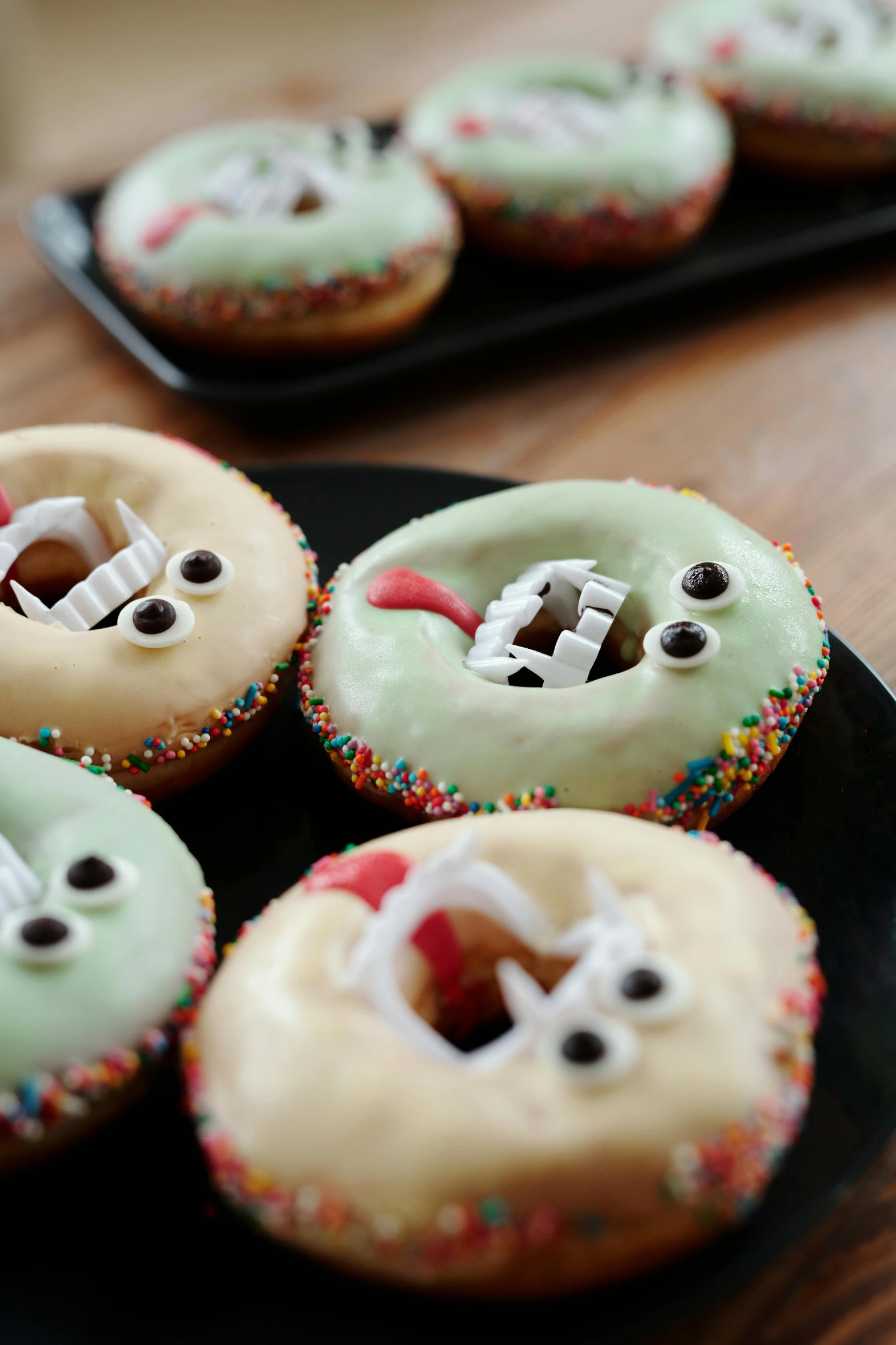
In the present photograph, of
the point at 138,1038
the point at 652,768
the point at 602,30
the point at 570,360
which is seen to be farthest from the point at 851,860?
the point at 602,30

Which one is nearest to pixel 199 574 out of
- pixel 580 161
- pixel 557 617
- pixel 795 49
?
pixel 557 617

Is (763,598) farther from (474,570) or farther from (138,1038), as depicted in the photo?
(138,1038)

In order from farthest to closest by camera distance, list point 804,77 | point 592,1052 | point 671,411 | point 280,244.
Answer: point 804,77
point 671,411
point 280,244
point 592,1052

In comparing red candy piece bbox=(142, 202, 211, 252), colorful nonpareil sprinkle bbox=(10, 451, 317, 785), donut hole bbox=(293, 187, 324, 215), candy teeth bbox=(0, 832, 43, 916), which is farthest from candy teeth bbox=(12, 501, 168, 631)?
donut hole bbox=(293, 187, 324, 215)

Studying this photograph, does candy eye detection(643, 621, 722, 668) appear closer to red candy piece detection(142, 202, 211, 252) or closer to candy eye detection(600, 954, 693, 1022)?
candy eye detection(600, 954, 693, 1022)

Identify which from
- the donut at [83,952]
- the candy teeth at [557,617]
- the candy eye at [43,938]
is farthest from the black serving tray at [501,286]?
the candy eye at [43,938]

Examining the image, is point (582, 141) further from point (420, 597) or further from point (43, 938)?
Answer: point (43, 938)
